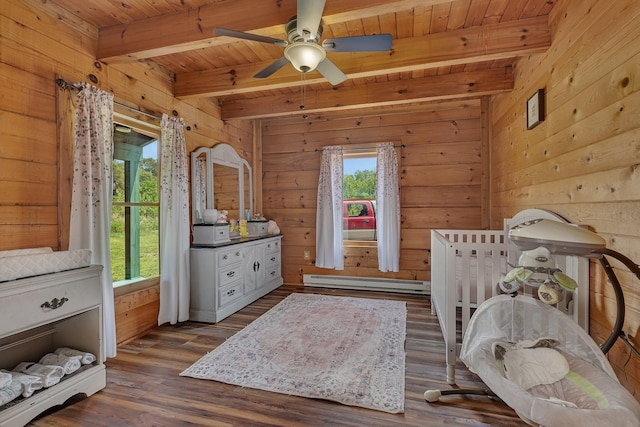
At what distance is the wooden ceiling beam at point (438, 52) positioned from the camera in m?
2.20

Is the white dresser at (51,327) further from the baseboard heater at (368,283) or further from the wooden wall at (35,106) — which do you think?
the baseboard heater at (368,283)

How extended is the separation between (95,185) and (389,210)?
308 centimetres

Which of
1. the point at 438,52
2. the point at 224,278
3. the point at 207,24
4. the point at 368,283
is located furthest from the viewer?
the point at 368,283

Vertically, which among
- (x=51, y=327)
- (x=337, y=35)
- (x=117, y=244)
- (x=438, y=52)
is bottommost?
(x=51, y=327)

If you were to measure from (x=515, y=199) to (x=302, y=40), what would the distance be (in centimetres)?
237

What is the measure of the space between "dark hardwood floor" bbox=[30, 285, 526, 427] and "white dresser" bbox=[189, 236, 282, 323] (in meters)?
0.67

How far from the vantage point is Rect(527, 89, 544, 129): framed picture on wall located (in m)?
2.21

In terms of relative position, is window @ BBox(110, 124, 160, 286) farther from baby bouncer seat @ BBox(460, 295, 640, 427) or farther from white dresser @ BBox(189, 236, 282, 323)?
baby bouncer seat @ BBox(460, 295, 640, 427)

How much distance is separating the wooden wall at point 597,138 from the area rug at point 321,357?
4.05 feet

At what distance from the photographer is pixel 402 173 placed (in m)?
3.99

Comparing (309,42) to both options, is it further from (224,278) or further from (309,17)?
(224,278)

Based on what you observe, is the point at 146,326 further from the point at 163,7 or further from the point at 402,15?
the point at 402,15

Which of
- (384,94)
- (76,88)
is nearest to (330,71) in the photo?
(384,94)

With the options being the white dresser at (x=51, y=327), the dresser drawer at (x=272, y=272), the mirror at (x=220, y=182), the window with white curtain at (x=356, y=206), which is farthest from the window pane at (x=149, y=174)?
the window with white curtain at (x=356, y=206)
